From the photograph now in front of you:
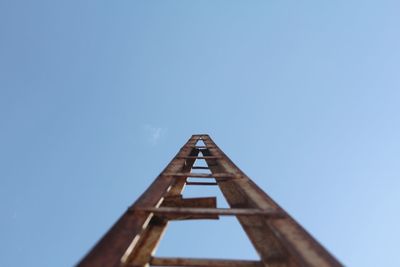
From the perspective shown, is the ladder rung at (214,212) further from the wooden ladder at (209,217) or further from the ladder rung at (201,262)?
the ladder rung at (201,262)

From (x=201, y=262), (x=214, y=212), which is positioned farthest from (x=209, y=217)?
(x=201, y=262)

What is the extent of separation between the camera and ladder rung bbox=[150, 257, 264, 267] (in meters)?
2.31

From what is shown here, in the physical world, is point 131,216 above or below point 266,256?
above

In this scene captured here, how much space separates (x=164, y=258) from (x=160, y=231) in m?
0.46

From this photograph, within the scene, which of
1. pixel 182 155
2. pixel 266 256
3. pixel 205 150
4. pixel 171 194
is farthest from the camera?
pixel 205 150

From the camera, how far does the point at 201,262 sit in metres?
2.32

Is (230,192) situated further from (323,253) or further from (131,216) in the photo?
(323,253)

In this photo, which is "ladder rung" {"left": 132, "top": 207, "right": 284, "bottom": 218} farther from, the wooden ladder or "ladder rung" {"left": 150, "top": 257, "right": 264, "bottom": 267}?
"ladder rung" {"left": 150, "top": 257, "right": 264, "bottom": 267}

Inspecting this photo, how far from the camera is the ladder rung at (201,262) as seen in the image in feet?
7.59

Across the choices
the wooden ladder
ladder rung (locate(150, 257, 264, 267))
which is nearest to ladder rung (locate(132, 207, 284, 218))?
the wooden ladder

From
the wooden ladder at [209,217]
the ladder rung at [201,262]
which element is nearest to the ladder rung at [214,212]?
the wooden ladder at [209,217]

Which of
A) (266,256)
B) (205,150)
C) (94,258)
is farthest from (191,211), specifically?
(205,150)

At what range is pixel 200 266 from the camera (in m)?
2.31

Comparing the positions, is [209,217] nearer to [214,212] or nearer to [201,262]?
[214,212]
